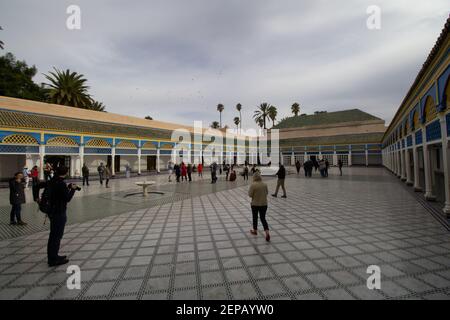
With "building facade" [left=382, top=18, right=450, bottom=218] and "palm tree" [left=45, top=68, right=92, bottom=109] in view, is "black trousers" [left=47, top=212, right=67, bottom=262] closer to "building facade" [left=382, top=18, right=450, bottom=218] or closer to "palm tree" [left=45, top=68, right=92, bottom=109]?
"building facade" [left=382, top=18, right=450, bottom=218]

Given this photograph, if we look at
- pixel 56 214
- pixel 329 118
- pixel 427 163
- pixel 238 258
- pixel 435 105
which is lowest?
pixel 238 258

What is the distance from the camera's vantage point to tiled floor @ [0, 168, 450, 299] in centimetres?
296

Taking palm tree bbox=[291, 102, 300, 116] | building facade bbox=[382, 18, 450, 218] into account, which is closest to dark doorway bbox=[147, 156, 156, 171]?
building facade bbox=[382, 18, 450, 218]

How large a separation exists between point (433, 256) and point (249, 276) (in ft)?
11.9

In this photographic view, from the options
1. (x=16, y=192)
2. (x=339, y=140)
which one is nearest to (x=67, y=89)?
(x=16, y=192)

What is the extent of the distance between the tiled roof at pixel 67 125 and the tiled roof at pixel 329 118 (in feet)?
112

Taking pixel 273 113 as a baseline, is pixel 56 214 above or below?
below

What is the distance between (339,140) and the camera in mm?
37094

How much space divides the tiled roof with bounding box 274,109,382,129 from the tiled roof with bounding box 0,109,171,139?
34056 millimetres

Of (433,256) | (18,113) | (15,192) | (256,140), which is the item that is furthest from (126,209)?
(256,140)

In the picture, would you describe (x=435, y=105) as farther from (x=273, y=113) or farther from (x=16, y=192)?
(x=273, y=113)

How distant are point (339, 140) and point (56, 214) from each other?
41.1 m

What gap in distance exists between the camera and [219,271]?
349 centimetres

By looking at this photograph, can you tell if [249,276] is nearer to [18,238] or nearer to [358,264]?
[358,264]
